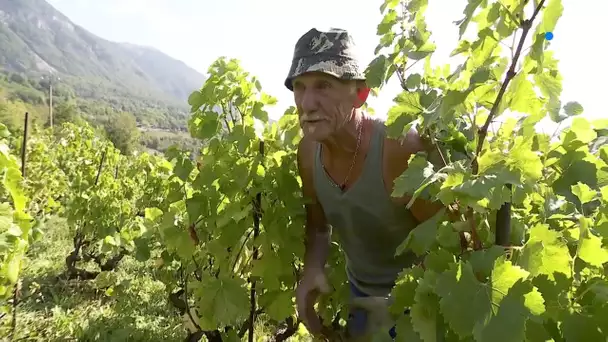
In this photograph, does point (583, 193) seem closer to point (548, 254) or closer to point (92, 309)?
point (548, 254)

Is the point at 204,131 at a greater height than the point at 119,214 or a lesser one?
greater

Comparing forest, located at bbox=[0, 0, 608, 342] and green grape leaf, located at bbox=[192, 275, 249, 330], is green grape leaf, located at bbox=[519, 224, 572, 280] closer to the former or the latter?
forest, located at bbox=[0, 0, 608, 342]

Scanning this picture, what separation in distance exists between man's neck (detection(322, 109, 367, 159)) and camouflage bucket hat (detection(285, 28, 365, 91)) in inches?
8.0

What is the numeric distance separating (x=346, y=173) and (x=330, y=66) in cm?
47

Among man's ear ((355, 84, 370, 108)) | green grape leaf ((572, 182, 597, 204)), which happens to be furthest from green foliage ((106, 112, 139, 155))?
green grape leaf ((572, 182, 597, 204))

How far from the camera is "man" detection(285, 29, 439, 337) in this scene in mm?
1753

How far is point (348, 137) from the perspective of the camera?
6.29ft

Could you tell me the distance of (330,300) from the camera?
2533 mm

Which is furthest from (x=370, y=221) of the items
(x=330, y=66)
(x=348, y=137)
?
(x=330, y=66)

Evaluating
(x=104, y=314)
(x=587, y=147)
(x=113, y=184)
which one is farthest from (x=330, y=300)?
(x=113, y=184)

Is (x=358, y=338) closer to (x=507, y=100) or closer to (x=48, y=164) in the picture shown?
(x=507, y=100)

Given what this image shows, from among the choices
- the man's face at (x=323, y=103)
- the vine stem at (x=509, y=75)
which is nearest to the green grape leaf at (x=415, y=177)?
the vine stem at (x=509, y=75)

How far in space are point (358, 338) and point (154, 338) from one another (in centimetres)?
325

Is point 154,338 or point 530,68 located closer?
point 530,68
